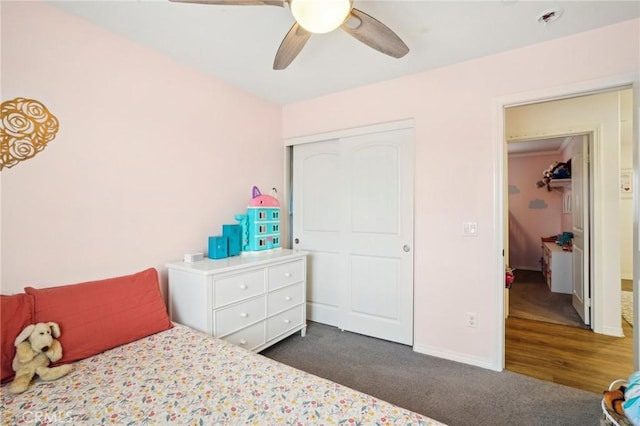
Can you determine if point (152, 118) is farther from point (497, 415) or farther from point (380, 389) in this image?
point (497, 415)

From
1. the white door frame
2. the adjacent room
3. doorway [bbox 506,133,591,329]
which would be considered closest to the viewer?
the adjacent room

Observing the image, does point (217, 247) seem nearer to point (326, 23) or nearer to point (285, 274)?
point (285, 274)

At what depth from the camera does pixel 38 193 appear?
1630mm

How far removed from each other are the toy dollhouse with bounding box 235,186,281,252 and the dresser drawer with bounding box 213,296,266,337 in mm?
548

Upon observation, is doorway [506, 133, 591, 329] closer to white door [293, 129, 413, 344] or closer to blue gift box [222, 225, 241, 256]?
white door [293, 129, 413, 344]

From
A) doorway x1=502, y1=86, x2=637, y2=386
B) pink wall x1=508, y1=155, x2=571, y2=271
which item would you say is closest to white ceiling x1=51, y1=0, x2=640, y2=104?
doorway x1=502, y1=86, x2=637, y2=386

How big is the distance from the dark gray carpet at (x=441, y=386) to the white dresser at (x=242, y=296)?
32 cm

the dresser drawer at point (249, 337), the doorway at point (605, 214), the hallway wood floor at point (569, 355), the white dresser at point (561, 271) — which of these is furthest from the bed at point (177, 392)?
the white dresser at point (561, 271)

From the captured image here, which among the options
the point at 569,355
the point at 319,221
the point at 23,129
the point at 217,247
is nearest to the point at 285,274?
the point at 217,247

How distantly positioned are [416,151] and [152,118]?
221cm

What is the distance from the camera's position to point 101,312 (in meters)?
1.63

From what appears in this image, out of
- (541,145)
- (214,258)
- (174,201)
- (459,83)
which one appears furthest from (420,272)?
(541,145)

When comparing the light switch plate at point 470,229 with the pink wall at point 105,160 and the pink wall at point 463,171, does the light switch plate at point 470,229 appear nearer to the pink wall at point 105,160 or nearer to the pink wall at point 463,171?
the pink wall at point 463,171

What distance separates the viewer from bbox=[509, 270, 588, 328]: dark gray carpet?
330 centimetres
